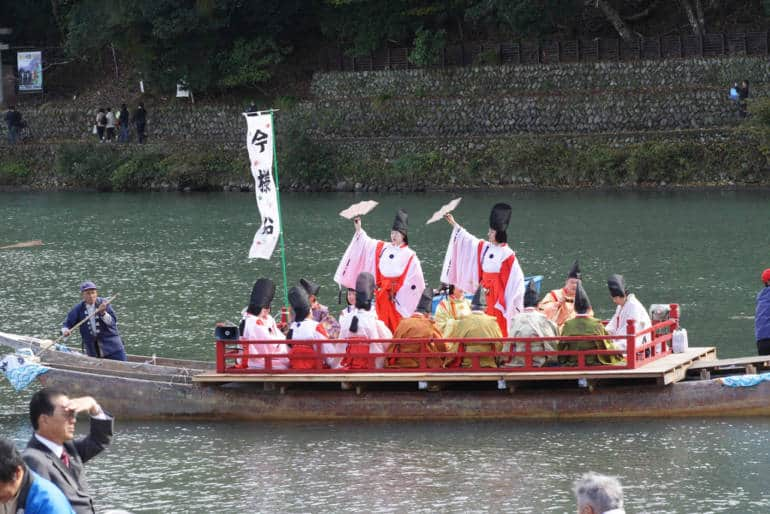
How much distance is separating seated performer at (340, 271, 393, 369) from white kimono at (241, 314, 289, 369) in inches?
29.6

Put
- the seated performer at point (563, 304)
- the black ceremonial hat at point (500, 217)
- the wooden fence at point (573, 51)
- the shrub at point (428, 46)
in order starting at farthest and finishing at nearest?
the shrub at point (428, 46) → the wooden fence at point (573, 51) → the seated performer at point (563, 304) → the black ceremonial hat at point (500, 217)

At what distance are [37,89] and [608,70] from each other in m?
25.2

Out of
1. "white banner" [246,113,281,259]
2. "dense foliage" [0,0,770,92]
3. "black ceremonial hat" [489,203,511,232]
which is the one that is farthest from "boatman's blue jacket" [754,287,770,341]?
"dense foliage" [0,0,770,92]

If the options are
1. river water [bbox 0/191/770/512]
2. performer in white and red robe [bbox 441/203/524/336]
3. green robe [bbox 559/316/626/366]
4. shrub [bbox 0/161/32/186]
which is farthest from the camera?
shrub [bbox 0/161/32/186]

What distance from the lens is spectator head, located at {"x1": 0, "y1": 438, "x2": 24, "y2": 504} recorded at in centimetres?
804

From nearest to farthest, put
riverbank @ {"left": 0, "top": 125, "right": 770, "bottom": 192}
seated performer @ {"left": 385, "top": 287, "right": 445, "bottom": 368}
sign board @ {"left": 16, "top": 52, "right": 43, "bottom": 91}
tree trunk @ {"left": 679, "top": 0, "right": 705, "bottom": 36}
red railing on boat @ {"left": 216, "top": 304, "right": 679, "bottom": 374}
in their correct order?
red railing on boat @ {"left": 216, "top": 304, "right": 679, "bottom": 374}, seated performer @ {"left": 385, "top": 287, "right": 445, "bottom": 368}, riverbank @ {"left": 0, "top": 125, "right": 770, "bottom": 192}, tree trunk @ {"left": 679, "top": 0, "right": 705, "bottom": 36}, sign board @ {"left": 16, "top": 52, "right": 43, "bottom": 91}

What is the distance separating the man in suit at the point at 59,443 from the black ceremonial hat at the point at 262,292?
8267mm

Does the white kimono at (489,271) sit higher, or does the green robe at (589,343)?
the white kimono at (489,271)

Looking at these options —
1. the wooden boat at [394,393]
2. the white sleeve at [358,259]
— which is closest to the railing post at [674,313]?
the wooden boat at [394,393]

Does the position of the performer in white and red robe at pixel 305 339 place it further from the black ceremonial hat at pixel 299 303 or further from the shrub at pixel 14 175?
the shrub at pixel 14 175

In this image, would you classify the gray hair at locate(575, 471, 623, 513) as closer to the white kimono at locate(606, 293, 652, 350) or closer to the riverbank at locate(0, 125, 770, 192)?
the white kimono at locate(606, 293, 652, 350)

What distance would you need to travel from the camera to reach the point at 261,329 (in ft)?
57.8

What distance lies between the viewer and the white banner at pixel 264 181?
63.3 feet

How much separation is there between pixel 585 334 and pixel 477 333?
127 cm
